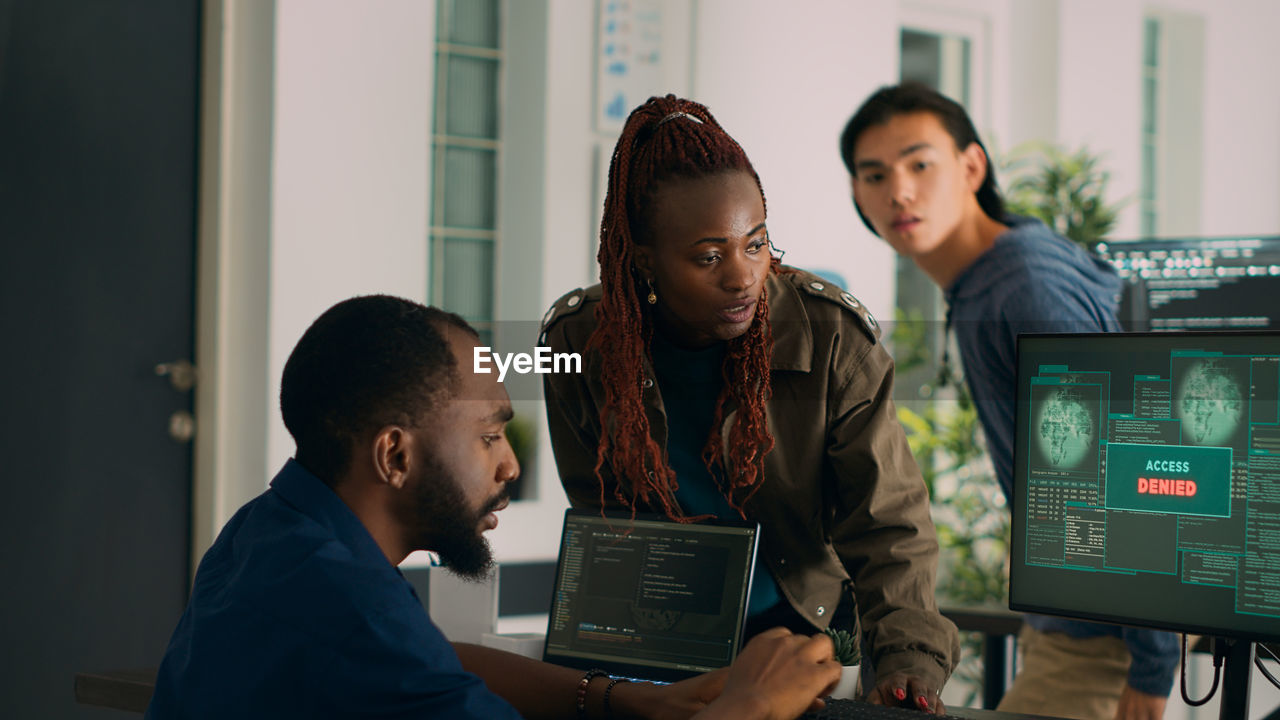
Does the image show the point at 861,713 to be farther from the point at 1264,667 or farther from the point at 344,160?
the point at 344,160

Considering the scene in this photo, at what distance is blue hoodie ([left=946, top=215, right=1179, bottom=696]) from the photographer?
6.37ft

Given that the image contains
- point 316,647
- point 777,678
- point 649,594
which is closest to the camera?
point 316,647

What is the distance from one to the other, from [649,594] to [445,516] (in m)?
0.33

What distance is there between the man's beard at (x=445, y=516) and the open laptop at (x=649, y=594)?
0.25 meters

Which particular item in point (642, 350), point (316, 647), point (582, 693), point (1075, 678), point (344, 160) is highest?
point (344, 160)

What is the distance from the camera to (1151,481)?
1280 millimetres

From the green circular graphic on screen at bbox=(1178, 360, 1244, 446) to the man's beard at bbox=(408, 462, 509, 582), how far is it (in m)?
0.70

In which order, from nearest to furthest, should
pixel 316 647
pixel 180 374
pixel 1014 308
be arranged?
pixel 316 647 < pixel 1014 308 < pixel 180 374

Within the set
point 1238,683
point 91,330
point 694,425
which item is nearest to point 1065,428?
point 1238,683

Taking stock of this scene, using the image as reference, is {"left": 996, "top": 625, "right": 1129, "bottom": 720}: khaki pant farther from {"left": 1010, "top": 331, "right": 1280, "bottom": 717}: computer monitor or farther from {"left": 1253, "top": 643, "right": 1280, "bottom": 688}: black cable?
{"left": 1010, "top": 331, "right": 1280, "bottom": 717}: computer monitor

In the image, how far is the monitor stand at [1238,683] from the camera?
49.1 inches

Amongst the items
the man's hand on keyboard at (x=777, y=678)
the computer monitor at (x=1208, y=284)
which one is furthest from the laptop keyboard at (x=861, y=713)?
the computer monitor at (x=1208, y=284)

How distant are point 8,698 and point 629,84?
7.92 ft

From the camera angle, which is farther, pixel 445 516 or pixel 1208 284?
pixel 1208 284
